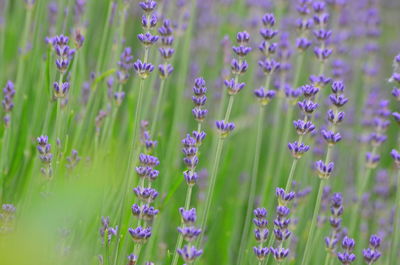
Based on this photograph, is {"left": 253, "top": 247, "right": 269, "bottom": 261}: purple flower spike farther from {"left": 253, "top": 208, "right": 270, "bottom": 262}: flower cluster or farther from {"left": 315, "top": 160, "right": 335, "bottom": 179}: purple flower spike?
{"left": 315, "top": 160, "right": 335, "bottom": 179}: purple flower spike

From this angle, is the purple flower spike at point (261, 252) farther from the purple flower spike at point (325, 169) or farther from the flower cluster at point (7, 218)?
the flower cluster at point (7, 218)

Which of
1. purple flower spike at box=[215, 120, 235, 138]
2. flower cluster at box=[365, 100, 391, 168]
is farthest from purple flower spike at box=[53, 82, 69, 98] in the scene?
flower cluster at box=[365, 100, 391, 168]

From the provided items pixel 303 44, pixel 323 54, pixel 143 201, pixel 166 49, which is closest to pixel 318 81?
pixel 323 54

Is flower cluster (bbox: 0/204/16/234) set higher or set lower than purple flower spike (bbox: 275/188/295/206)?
lower

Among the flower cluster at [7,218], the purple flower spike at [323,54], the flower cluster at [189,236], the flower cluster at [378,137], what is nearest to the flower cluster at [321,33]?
the purple flower spike at [323,54]

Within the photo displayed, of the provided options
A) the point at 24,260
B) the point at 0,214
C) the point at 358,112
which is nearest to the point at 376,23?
the point at 358,112

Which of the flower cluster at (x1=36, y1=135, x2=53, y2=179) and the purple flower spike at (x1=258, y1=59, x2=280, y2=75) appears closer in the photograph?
the flower cluster at (x1=36, y1=135, x2=53, y2=179)

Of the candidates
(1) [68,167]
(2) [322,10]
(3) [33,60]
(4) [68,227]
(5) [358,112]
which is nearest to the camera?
(4) [68,227]

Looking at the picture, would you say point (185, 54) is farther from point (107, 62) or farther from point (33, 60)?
point (33, 60)
